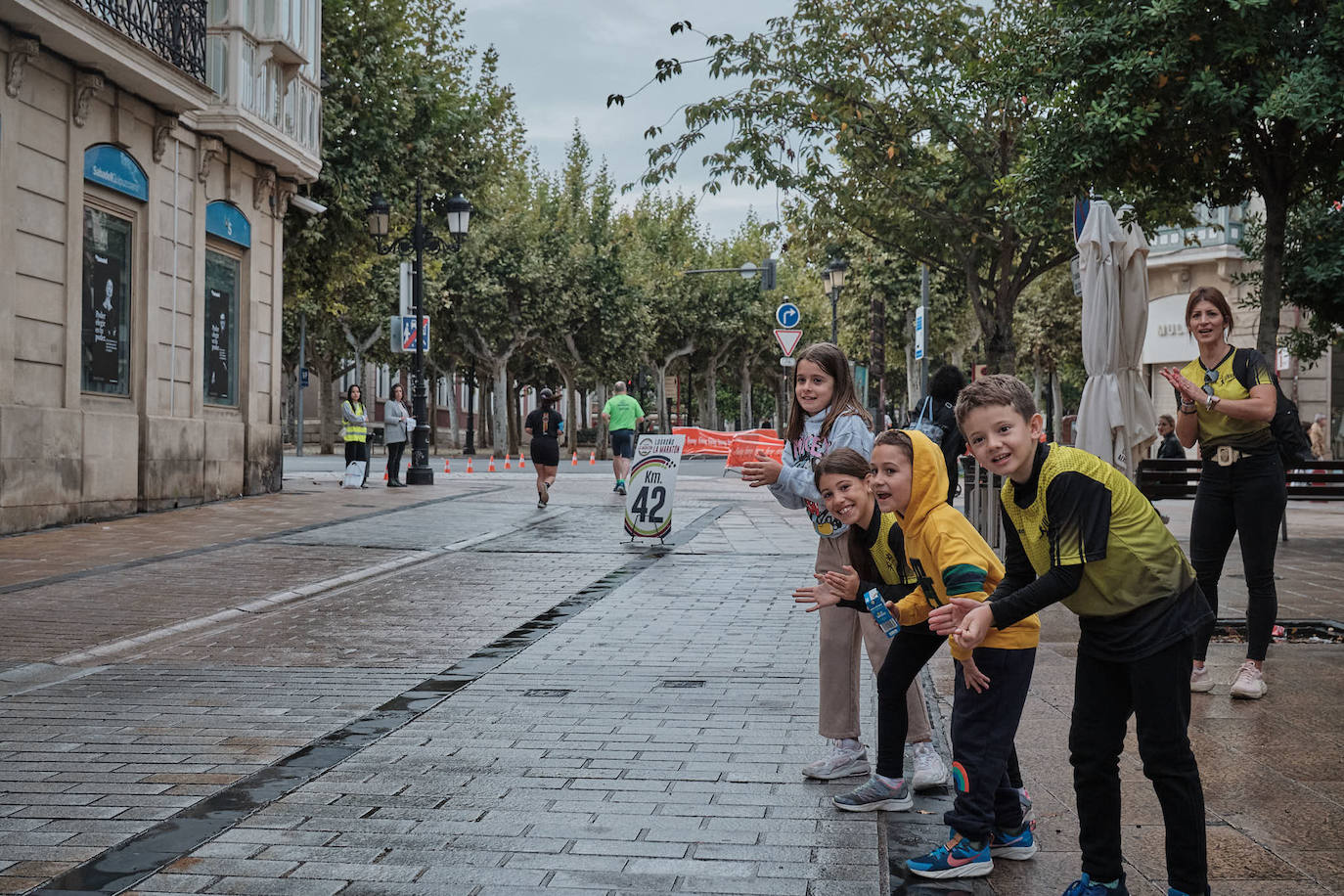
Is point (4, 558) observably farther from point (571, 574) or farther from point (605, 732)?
point (605, 732)

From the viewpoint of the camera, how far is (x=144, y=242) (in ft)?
53.7

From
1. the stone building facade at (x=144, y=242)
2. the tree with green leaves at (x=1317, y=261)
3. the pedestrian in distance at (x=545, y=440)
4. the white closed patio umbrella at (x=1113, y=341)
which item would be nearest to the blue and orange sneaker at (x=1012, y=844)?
the white closed patio umbrella at (x=1113, y=341)

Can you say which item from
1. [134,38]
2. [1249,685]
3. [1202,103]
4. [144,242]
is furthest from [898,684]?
[144,242]

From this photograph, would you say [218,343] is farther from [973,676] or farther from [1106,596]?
[1106,596]

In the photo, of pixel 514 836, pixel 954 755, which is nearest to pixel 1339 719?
pixel 954 755

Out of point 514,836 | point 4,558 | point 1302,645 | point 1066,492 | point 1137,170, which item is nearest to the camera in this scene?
point 1066,492

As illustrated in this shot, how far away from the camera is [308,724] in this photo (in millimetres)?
5809

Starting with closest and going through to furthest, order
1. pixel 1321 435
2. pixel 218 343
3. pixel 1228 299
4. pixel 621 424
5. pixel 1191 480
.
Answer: pixel 1191 480 < pixel 218 343 < pixel 621 424 < pixel 1321 435 < pixel 1228 299

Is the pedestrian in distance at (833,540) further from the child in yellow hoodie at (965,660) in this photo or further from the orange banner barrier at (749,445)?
the orange banner barrier at (749,445)

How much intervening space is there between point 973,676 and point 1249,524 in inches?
118

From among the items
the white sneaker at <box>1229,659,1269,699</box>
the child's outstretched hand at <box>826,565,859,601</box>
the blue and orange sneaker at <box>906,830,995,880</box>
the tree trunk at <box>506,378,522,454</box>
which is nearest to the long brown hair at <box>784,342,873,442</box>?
the child's outstretched hand at <box>826,565,859,601</box>

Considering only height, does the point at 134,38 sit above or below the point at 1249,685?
above

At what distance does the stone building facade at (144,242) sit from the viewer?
13.6 metres

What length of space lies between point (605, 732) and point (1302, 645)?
14.6 ft
